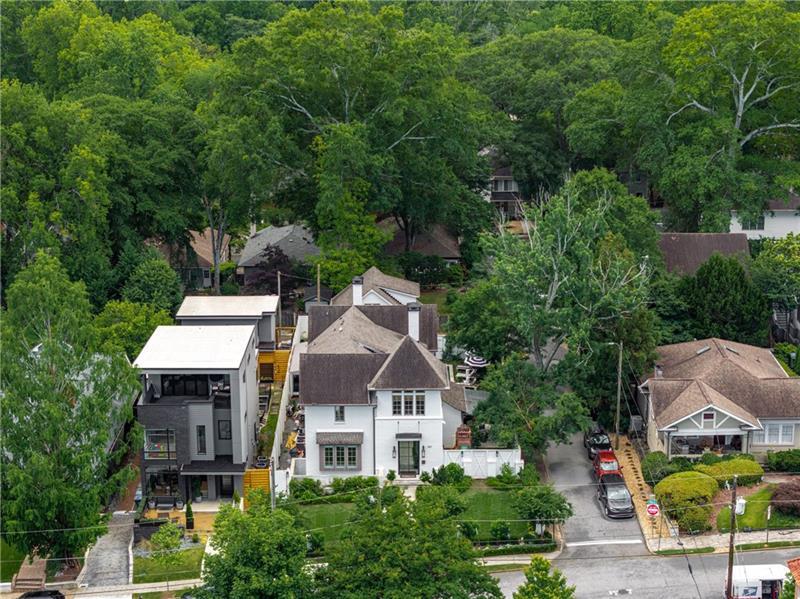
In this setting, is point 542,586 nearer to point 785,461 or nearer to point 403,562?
point 403,562

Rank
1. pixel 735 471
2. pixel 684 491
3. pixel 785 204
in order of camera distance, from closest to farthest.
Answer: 1. pixel 684 491
2. pixel 735 471
3. pixel 785 204

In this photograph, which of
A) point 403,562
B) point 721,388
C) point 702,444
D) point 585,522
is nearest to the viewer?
point 403,562

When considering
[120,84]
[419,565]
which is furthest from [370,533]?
[120,84]

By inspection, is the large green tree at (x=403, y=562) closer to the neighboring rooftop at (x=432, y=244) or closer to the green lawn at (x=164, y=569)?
the green lawn at (x=164, y=569)

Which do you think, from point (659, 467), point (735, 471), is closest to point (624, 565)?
point (659, 467)

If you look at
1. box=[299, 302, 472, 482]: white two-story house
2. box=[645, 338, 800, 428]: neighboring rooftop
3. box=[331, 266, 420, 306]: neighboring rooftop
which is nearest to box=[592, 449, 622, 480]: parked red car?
box=[645, 338, 800, 428]: neighboring rooftop

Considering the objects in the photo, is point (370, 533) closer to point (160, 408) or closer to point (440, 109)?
point (160, 408)
